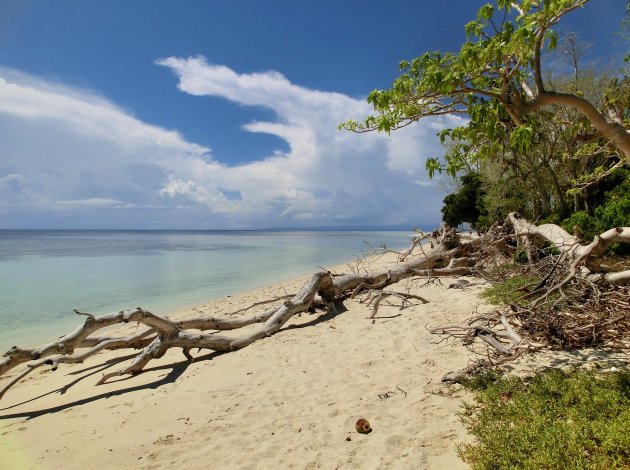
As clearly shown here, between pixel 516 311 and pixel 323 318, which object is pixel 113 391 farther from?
pixel 516 311

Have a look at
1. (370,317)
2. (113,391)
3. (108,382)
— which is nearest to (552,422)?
(370,317)

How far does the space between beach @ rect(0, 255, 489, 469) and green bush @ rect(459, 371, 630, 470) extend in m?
0.29

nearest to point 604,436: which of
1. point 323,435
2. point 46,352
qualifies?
point 323,435

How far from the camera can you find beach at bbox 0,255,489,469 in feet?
11.7

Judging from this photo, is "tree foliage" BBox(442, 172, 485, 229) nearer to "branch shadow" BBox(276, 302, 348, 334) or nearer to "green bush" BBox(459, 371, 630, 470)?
"branch shadow" BBox(276, 302, 348, 334)

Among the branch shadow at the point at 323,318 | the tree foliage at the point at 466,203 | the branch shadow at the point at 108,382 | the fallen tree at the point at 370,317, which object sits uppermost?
the tree foliage at the point at 466,203

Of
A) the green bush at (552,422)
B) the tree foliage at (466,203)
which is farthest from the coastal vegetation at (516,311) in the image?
the tree foliage at (466,203)

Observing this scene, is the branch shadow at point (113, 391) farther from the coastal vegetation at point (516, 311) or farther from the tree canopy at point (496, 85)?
the tree canopy at point (496, 85)

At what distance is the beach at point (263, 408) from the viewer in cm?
358

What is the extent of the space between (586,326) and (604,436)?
8.21ft

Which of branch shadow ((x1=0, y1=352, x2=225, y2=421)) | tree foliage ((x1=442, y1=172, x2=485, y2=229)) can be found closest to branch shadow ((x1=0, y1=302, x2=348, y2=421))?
branch shadow ((x1=0, y1=352, x2=225, y2=421))

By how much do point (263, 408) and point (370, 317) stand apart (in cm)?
455

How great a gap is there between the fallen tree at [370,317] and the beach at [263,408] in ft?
1.40

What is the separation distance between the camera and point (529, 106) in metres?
3.50
